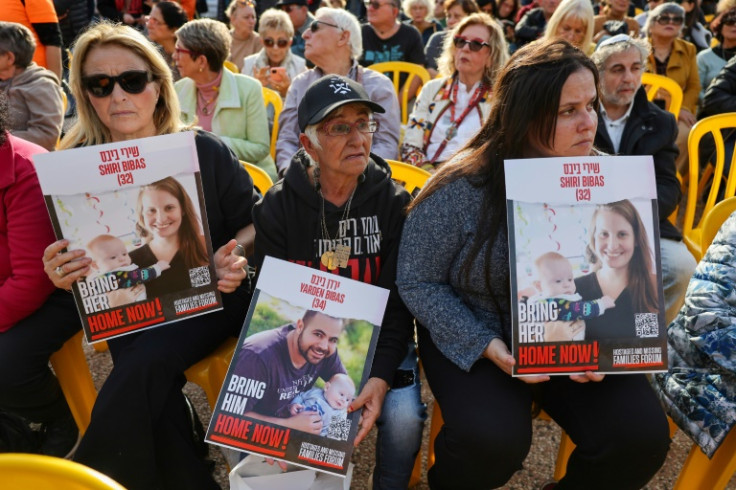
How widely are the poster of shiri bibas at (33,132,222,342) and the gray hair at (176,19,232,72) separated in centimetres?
203

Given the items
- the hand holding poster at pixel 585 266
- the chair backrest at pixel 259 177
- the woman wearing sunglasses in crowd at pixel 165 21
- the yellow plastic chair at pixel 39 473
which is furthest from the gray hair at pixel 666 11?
the yellow plastic chair at pixel 39 473

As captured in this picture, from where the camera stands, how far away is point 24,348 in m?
2.26

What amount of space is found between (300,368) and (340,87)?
2.92ft

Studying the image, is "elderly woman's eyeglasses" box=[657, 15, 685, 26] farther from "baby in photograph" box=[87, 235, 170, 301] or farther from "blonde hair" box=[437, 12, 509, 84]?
"baby in photograph" box=[87, 235, 170, 301]

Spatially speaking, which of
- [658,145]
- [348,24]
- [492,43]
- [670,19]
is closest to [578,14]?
[492,43]

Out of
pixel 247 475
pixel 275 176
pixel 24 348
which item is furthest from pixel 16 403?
pixel 275 176

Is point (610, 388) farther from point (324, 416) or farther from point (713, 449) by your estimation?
point (324, 416)

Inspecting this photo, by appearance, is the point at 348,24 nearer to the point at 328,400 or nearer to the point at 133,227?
the point at 133,227

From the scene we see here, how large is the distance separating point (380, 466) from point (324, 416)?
1.41 ft

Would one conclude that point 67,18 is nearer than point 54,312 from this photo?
No

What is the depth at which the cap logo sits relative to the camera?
207 centimetres

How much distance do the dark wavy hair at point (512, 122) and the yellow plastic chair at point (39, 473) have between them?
1.28 m

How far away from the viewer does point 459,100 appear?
3746mm

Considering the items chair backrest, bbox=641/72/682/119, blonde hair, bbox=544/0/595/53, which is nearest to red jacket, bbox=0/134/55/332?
blonde hair, bbox=544/0/595/53
